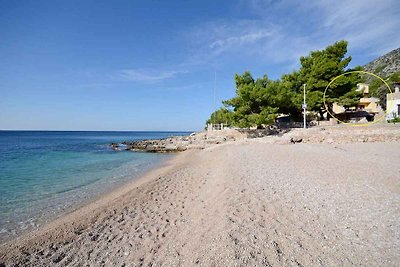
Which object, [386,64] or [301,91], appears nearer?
[301,91]

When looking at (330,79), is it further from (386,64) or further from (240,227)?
(386,64)

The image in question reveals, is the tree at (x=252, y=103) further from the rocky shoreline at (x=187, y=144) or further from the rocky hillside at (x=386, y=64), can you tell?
the rocky hillside at (x=386, y=64)

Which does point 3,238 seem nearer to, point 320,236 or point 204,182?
point 204,182

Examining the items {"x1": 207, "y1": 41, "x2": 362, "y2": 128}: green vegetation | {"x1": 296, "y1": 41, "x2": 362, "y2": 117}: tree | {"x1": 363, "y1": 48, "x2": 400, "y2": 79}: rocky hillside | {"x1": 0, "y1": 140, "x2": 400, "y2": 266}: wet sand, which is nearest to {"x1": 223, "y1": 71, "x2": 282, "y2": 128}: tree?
{"x1": 207, "y1": 41, "x2": 362, "y2": 128}: green vegetation

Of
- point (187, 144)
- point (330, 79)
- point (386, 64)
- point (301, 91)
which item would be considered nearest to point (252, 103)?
point (301, 91)

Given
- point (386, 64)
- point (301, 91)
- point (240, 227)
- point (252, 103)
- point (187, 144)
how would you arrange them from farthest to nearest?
point (386, 64), point (187, 144), point (301, 91), point (252, 103), point (240, 227)

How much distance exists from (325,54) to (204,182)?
25.1 m

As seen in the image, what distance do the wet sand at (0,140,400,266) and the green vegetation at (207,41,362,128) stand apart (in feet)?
56.7

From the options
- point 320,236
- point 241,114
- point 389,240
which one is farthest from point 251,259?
point 241,114

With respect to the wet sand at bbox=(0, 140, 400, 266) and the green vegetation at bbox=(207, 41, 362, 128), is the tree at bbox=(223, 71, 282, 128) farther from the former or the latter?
the wet sand at bbox=(0, 140, 400, 266)

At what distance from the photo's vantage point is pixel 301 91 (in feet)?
90.7

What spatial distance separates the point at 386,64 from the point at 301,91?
88604 mm

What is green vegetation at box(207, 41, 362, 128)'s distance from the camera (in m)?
24.8

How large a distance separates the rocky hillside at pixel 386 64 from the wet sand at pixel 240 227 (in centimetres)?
8918
